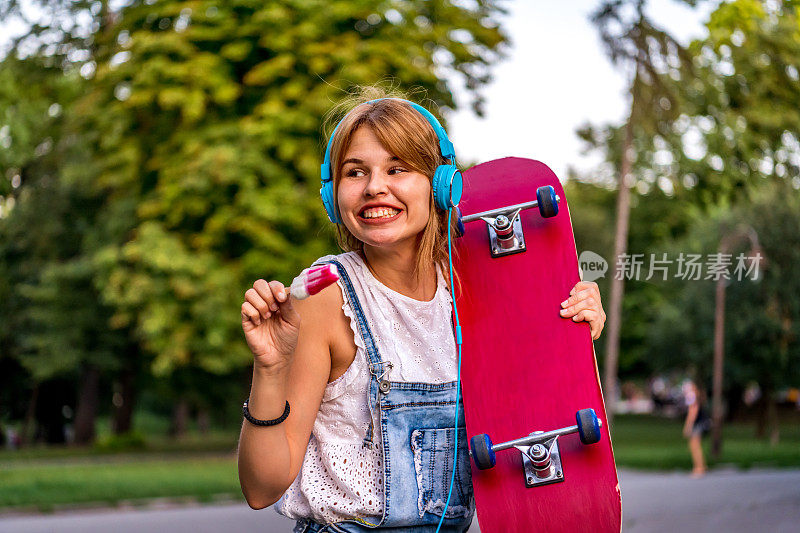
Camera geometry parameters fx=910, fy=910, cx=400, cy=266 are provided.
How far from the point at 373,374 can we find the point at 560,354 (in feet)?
1.99

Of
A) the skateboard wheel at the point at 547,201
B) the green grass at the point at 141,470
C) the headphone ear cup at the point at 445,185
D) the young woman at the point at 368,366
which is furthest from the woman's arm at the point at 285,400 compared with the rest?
the green grass at the point at 141,470

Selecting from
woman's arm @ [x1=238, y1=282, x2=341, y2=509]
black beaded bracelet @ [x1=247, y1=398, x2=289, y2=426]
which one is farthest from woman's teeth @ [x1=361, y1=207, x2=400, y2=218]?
black beaded bracelet @ [x1=247, y1=398, x2=289, y2=426]

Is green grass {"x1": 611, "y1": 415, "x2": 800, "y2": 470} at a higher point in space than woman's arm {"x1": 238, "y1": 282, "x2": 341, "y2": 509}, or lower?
lower

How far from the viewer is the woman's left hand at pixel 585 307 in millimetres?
2408

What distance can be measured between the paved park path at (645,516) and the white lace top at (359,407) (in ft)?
26.9

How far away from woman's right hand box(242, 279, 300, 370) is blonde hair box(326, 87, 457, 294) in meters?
0.42

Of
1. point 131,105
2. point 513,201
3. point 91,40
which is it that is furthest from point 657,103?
point 513,201

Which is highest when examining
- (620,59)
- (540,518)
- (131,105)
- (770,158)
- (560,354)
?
(620,59)

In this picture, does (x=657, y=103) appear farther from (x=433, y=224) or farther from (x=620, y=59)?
(x=433, y=224)

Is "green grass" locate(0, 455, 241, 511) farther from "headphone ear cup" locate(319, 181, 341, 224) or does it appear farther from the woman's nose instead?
the woman's nose

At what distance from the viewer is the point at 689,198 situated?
52.0 ft

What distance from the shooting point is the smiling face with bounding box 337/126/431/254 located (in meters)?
2.13

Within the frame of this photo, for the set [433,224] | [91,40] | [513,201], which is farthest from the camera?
[91,40]

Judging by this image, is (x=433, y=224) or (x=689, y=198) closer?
(x=433, y=224)
